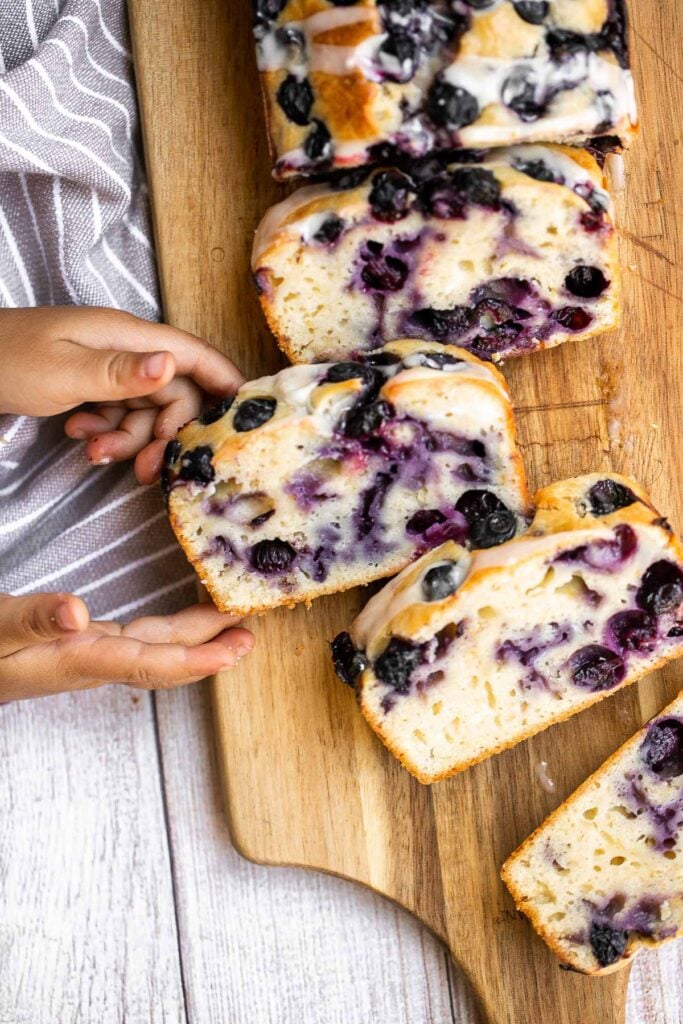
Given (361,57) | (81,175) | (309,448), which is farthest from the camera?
(81,175)

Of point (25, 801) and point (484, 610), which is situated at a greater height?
point (484, 610)

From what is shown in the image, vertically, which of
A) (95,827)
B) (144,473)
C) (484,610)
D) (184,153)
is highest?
(184,153)

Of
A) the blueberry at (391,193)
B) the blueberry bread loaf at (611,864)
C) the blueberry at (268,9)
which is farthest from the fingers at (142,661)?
the blueberry at (268,9)

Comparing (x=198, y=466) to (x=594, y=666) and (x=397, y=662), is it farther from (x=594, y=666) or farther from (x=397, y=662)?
(x=594, y=666)

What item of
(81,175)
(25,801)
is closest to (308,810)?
(25,801)

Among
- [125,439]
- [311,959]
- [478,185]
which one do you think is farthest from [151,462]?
[311,959]

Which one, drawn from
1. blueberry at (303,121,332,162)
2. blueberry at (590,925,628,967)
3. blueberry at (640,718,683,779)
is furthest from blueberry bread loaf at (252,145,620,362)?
blueberry at (590,925,628,967)

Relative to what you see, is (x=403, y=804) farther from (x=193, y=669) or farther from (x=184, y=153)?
(x=184, y=153)
